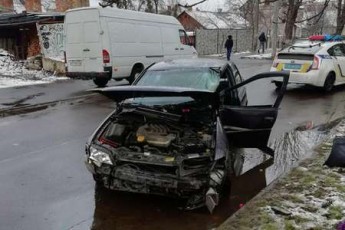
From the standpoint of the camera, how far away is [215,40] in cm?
3634

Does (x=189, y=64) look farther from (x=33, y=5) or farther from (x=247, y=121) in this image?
(x=33, y=5)

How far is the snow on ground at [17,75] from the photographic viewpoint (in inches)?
647

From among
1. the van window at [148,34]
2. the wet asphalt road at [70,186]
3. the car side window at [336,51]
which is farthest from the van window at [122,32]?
the car side window at [336,51]

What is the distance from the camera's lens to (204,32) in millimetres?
35031

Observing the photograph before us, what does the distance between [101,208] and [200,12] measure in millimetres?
66378

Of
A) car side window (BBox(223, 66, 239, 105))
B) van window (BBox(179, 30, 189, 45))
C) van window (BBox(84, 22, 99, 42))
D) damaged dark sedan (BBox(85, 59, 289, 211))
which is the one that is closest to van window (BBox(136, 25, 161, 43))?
van window (BBox(179, 30, 189, 45))

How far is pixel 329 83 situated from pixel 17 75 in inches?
501

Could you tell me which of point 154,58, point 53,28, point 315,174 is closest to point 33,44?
point 53,28

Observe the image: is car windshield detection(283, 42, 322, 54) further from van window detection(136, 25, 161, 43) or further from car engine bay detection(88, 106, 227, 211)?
car engine bay detection(88, 106, 227, 211)

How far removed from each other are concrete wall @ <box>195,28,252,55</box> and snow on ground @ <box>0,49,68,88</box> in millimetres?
17830

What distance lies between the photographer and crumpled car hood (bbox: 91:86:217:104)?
465cm

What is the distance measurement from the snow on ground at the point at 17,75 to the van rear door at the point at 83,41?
2.98 metres

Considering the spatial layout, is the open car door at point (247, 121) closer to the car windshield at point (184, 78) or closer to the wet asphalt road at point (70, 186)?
the wet asphalt road at point (70, 186)

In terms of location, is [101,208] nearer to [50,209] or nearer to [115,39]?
[50,209]
